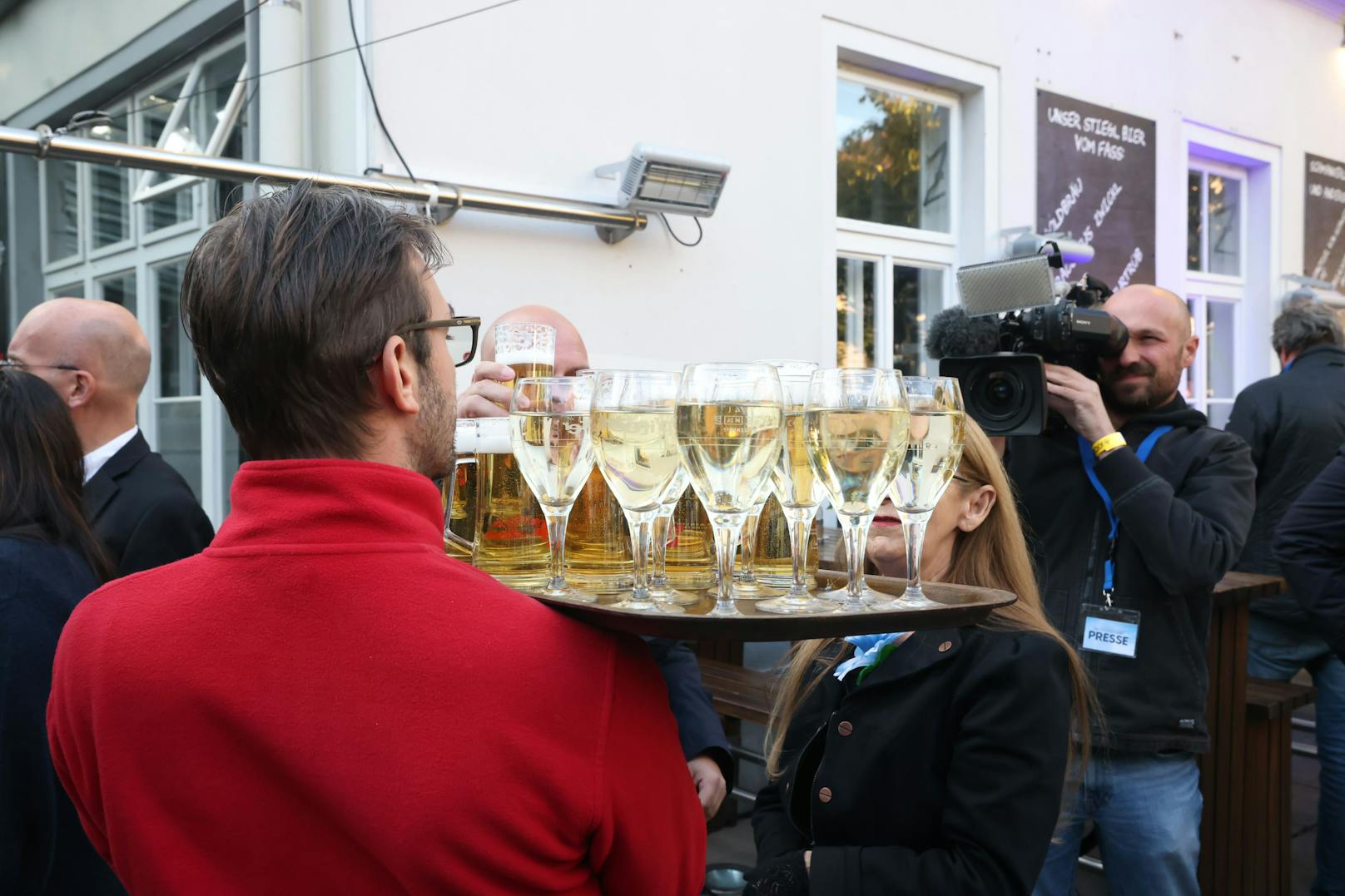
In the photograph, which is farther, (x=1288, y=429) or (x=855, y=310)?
(x=855, y=310)

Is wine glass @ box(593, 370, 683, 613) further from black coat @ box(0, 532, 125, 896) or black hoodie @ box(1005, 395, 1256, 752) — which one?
black hoodie @ box(1005, 395, 1256, 752)

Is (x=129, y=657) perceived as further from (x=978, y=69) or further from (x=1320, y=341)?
(x=978, y=69)

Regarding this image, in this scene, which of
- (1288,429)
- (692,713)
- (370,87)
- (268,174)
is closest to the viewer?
(692,713)

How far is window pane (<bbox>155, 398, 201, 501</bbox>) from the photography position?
14.9ft

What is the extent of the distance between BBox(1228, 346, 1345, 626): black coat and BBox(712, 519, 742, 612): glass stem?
3.73 metres

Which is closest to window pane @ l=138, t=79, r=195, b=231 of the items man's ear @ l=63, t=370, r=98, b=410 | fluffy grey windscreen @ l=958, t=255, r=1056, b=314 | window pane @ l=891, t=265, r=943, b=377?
man's ear @ l=63, t=370, r=98, b=410

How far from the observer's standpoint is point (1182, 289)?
668 cm

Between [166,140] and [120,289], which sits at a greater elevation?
[166,140]

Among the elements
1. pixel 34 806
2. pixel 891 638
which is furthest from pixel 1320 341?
pixel 34 806

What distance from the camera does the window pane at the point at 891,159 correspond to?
5.34 m

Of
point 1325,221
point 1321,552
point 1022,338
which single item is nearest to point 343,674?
point 1022,338

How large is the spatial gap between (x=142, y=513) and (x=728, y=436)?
2000mm

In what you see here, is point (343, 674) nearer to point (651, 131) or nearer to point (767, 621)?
point (767, 621)

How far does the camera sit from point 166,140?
4234 millimetres
